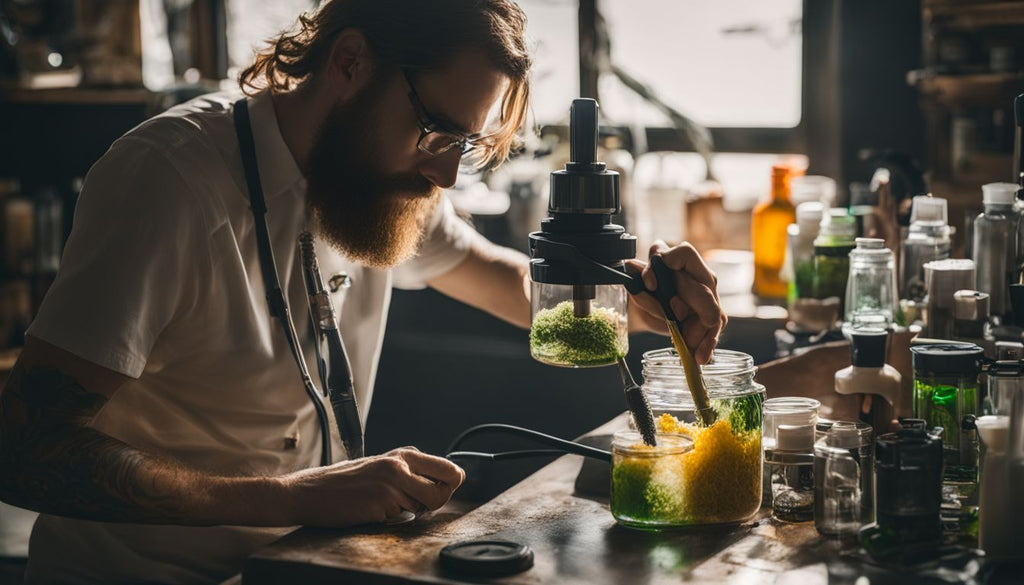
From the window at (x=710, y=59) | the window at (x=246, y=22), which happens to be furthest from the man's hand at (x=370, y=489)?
the window at (x=246, y=22)

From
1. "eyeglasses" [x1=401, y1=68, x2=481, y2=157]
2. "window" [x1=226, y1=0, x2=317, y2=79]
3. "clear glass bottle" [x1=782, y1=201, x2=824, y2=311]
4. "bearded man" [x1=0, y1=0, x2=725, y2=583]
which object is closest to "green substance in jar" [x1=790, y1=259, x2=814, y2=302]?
"clear glass bottle" [x1=782, y1=201, x2=824, y2=311]

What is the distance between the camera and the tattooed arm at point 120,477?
4.11 feet

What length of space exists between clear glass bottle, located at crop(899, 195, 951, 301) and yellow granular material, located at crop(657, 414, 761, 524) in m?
0.61

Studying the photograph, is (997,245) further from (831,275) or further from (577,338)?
(577,338)

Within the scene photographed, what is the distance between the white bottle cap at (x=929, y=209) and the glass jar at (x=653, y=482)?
707 millimetres

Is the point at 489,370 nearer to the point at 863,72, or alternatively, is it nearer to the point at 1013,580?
the point at 863,72

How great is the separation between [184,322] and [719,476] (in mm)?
696

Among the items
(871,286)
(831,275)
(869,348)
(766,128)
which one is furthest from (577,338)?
(766,128)

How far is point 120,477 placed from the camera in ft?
4.18

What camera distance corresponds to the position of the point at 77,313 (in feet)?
4.26

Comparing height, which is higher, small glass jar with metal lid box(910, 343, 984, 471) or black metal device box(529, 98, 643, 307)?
black metal device box(529, 98, 643, 307)

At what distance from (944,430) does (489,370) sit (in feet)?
5.49

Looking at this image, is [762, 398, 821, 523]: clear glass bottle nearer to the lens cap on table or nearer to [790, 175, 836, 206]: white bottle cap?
the lens cap on table

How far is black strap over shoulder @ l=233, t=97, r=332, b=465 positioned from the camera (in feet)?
4.96
